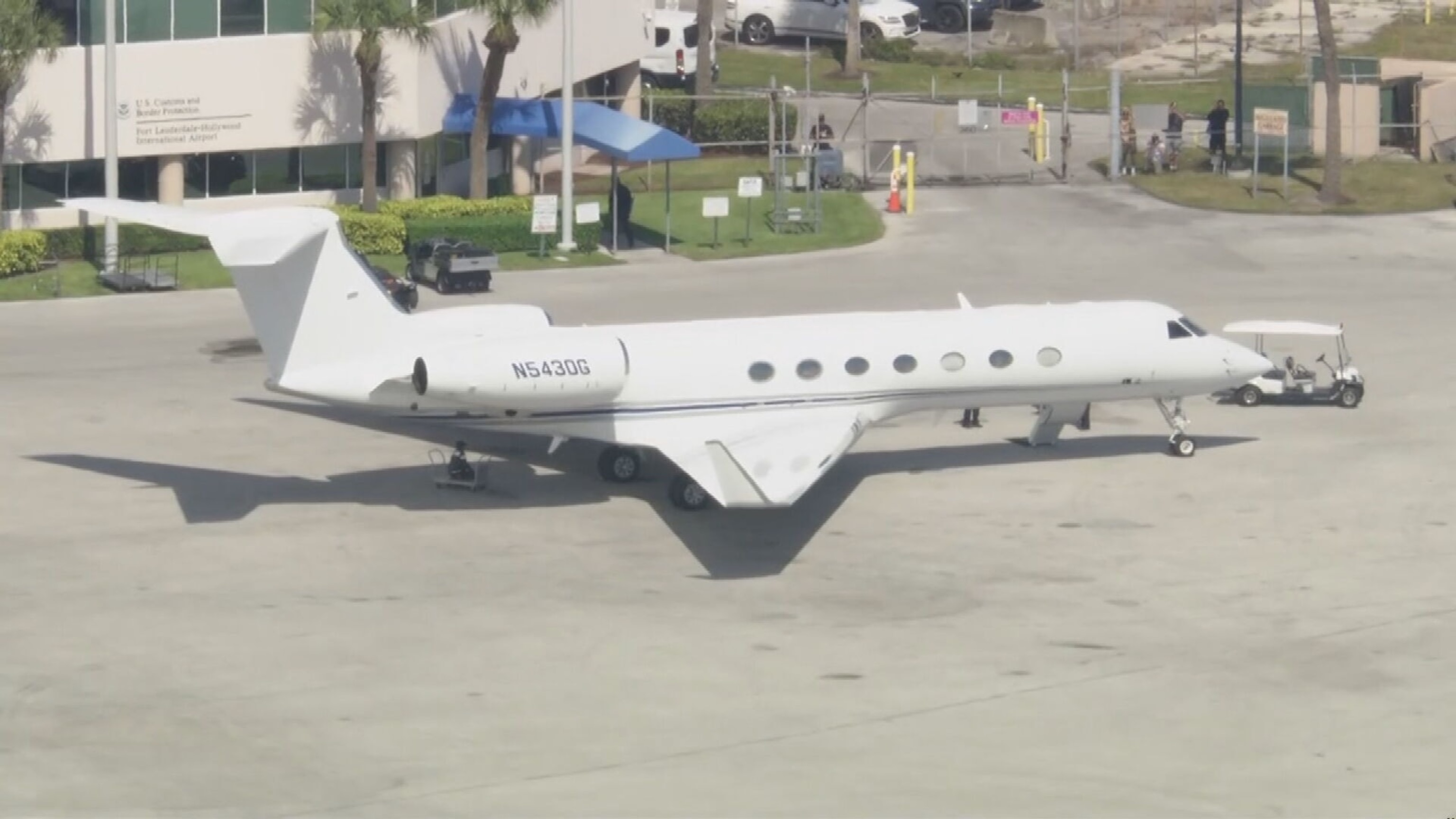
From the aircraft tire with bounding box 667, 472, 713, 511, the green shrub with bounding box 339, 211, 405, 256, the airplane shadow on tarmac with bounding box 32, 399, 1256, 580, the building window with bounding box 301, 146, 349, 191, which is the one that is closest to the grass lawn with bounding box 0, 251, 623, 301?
the green shrub with bounding box 339, 211, 405, 256

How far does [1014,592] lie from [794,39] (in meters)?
60.1

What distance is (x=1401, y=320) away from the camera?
4072 cm

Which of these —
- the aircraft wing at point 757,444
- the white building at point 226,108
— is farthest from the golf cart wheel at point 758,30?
the aircraft wing at point 757,444

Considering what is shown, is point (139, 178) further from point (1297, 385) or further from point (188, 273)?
point (1297, 385)

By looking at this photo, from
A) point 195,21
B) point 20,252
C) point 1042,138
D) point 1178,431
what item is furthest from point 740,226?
point 1178,431

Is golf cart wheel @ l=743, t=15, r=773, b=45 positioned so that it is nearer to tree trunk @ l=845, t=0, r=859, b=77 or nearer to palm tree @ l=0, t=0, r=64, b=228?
tree trunk @ l=845, t=0, r=859, b=77

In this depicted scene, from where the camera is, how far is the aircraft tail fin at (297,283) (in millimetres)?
25031

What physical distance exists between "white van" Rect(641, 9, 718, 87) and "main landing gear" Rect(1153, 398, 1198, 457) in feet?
147

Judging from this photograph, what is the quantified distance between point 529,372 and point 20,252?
23.7 meters

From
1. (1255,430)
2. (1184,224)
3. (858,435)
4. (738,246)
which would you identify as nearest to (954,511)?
(858,435)

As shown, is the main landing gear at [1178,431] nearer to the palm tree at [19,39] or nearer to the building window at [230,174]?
the palm tree at [19,39]

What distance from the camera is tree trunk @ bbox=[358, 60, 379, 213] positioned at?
163ft

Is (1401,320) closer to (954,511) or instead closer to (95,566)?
(954,511)

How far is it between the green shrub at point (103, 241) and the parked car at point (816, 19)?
3799 centimetres
